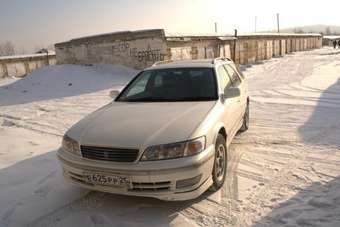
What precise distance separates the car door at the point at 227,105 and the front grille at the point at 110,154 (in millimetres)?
1517

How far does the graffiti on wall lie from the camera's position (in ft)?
63.1

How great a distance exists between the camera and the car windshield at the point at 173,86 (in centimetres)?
486

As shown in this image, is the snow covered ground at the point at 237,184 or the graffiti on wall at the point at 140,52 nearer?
the snow covered ground at the point at 237,184

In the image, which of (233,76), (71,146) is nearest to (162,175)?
(71,146)

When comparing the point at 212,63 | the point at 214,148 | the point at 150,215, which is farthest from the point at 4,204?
the point at 212,63

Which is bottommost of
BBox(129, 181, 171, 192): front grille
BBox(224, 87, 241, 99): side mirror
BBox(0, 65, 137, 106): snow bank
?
BBox(0, 65, 137, 106): snow bank

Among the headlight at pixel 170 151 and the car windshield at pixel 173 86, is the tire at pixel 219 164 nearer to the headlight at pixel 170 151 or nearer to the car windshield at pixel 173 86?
the headlight at pixel 170 151

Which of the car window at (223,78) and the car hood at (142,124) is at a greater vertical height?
the car window at (223,78)

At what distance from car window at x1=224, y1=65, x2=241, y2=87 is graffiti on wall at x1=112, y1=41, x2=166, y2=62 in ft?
42.3

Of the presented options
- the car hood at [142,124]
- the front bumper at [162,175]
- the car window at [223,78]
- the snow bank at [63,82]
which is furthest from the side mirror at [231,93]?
the snow bank at [63,82]

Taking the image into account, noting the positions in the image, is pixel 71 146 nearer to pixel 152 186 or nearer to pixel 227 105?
pixel 152 186

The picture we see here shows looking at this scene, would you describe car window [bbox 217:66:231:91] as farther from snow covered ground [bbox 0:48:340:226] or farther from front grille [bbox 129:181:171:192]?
front grille [bbox 129:181:171:192]

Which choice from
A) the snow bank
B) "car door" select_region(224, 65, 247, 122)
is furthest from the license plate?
the snow bank

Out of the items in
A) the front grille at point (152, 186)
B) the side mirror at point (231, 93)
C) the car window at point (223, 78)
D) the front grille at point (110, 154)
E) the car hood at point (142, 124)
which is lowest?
the front grille at point (152, 186)
